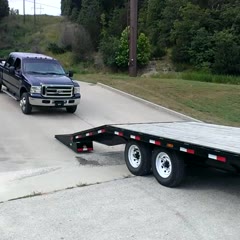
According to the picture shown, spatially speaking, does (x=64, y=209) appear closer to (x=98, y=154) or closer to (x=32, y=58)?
(x=98, y=154)

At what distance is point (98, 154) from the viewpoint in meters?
9.88

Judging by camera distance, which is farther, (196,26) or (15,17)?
(15,17)

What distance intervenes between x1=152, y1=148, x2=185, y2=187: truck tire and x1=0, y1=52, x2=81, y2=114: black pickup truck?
7.38 m

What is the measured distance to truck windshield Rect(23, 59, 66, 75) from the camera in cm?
1559

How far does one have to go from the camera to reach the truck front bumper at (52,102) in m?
14.2

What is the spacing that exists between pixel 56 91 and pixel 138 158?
6914 millimetres

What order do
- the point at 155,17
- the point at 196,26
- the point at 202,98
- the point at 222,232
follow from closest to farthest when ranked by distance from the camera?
the point at 222,232
the point at 202,98
the point at 196,26
the point at 155,17

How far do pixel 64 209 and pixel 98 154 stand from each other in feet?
12.3

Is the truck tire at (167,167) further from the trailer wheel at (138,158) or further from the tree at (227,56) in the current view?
the tree at (227,56)

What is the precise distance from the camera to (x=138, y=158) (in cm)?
815

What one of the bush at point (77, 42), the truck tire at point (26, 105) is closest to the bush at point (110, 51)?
the bush at point (77, 42)

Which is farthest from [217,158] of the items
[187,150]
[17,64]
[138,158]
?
[17,64]

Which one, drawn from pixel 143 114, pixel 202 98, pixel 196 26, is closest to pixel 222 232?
pixel 143 114

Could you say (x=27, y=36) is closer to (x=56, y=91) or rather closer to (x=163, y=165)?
(x=56, y=91)
